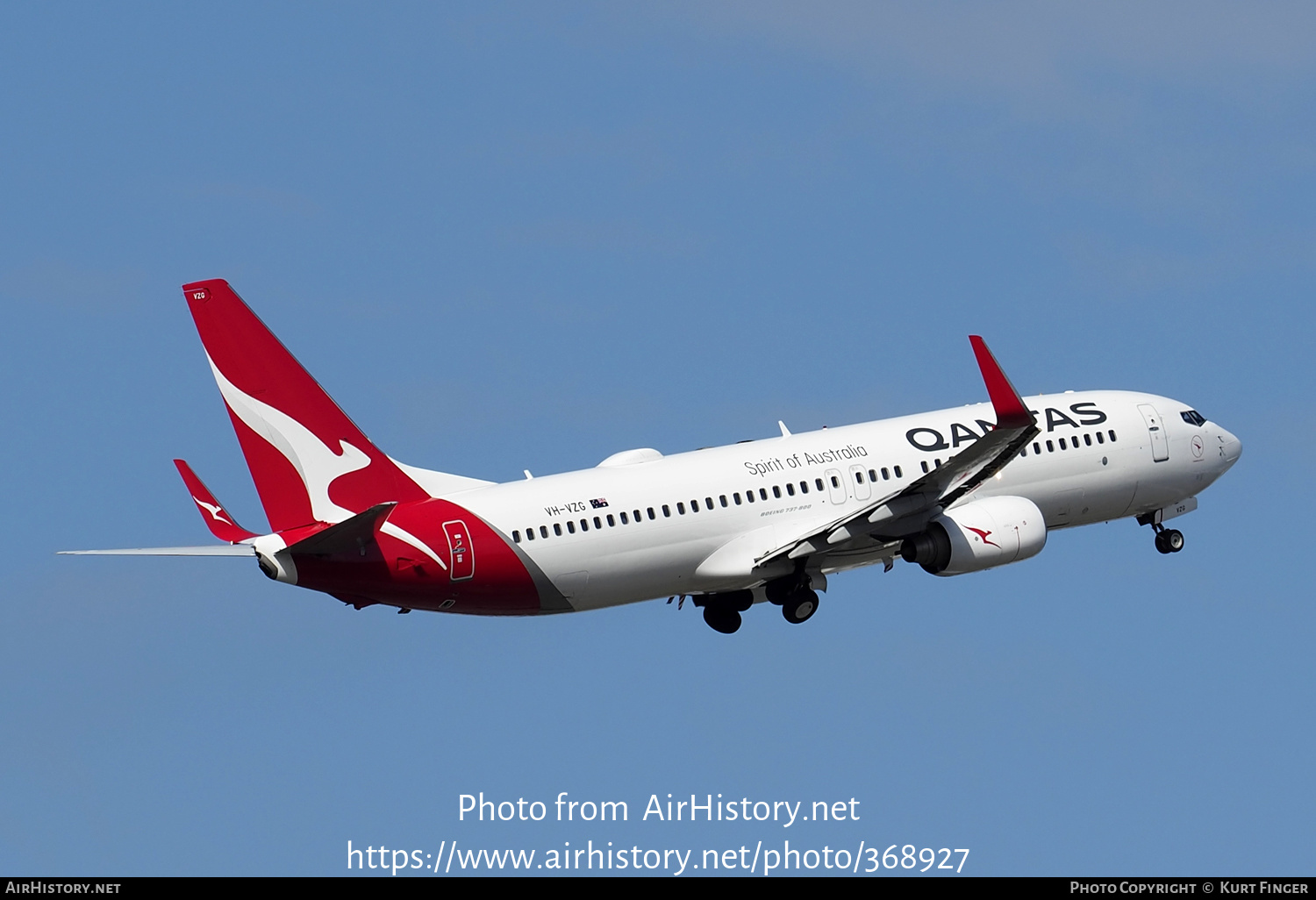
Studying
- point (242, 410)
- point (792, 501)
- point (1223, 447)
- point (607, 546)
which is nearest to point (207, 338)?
point (242, 410)

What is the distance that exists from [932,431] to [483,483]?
1342cm

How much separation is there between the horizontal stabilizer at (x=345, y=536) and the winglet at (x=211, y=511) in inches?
114

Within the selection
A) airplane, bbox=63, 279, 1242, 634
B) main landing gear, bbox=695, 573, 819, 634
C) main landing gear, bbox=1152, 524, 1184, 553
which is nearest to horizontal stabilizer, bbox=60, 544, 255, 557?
airplane, bbox=63, 279, 1242, 634

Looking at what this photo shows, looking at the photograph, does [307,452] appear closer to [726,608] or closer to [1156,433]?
[726,608]

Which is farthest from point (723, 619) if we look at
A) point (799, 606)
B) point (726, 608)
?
point (799, 606)

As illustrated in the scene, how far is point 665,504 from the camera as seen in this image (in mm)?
56812

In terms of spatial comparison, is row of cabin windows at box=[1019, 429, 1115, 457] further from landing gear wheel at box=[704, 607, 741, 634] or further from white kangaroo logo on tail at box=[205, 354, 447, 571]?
white kangaroo logo on tail at box=[205, 354, 447, 571]

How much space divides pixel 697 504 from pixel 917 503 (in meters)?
5.96

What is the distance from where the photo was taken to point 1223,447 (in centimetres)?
6825

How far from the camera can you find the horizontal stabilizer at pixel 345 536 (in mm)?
52088

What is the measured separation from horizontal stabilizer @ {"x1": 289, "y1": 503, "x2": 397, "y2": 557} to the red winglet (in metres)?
14.8

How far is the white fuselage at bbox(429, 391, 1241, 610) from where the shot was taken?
5556 centimetres

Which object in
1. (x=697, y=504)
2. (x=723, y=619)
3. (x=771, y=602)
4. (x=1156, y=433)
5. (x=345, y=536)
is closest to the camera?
(x=345, y=536)

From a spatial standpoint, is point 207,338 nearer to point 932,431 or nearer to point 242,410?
point 242,410
